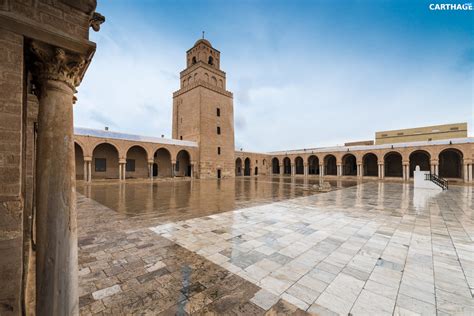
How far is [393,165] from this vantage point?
29469mm

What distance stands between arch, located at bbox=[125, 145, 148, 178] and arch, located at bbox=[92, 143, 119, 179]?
→ 3.87ft

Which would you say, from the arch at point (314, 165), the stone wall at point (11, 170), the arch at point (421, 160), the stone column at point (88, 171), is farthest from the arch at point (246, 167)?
the stone wall at point (11, 170)

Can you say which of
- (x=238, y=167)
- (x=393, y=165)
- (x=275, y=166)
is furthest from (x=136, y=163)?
(x=393, y=165)

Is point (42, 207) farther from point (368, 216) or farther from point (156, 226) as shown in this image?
point (368, 216)

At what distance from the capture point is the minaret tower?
2572cm

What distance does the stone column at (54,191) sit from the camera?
5.69ft

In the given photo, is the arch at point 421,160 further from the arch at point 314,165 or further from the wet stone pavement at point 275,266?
the wet stone pavement at point 275,266

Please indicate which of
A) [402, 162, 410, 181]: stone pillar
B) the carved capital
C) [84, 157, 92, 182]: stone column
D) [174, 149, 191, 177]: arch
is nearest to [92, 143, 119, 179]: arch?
[84, 157, 92, 182]: stone column

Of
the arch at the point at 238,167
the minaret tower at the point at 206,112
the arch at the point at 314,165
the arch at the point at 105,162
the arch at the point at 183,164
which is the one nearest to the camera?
the arch at the point at 105,162

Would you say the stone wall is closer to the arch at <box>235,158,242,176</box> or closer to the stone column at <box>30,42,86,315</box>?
the stone column at <box>30,42,86,315</box>

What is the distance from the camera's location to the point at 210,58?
2864 cm

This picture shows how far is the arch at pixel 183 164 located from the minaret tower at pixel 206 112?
82.9 inches

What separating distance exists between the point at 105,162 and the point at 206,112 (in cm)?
1292

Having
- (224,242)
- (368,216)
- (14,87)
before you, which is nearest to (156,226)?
(224,242)
